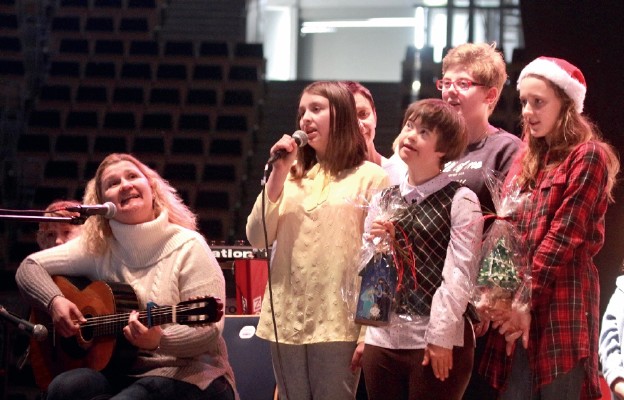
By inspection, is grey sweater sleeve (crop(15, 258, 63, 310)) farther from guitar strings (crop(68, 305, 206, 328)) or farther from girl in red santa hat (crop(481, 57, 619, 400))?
girl in red santa hat (crop(481, 57, 619, 400))

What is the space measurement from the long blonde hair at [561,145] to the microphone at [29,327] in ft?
4.89

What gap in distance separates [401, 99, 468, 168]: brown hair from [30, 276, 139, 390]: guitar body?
1155mm

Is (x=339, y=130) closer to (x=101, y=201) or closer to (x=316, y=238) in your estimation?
(x=316, y=238)

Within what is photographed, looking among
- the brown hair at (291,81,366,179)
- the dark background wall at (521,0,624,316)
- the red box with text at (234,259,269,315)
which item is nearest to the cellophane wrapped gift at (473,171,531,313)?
the brown hair at (291,81,366,179)

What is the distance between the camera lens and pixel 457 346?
9.18 ft

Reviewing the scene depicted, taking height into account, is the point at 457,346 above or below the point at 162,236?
below

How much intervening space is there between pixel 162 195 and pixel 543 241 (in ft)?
4.78

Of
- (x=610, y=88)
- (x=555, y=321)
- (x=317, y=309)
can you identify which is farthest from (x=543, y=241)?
(x=610, y=88)

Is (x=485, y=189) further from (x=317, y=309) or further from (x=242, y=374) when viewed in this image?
(x=242, y=374)

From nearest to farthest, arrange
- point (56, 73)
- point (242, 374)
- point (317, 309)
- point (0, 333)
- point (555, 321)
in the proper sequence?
point (555, 321), point (317, 309), point (242, 374), point (0, 333), point (56, 73)

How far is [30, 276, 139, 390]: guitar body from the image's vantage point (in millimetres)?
3320

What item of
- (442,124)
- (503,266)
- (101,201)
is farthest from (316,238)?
(101,201)

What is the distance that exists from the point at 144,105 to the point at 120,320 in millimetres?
7037

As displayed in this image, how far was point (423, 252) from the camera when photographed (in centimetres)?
285
